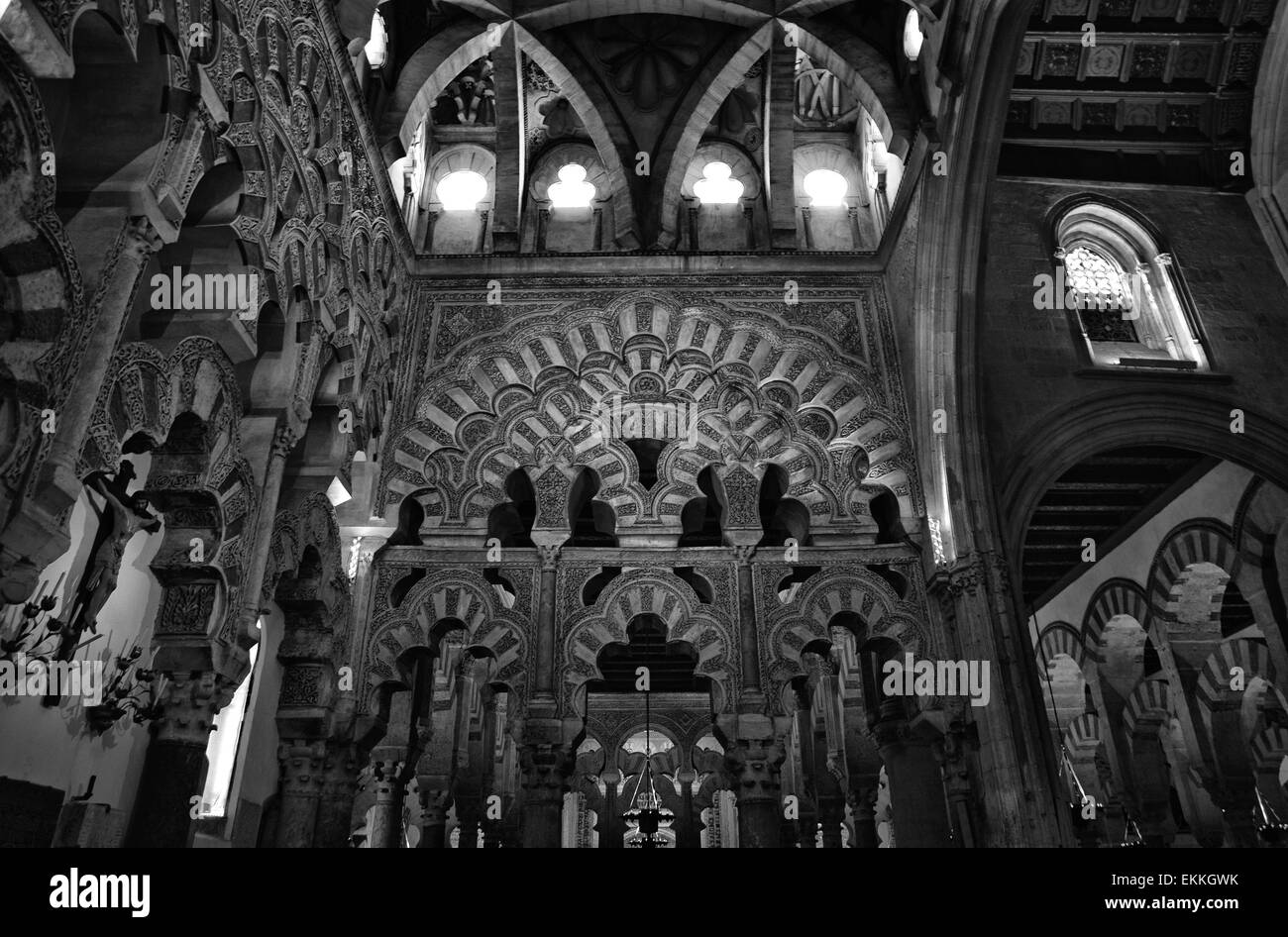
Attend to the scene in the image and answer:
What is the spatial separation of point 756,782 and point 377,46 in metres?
8.50

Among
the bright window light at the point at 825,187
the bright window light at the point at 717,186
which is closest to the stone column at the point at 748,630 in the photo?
the bright window light at the point at 717,186

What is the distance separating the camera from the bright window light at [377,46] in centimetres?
956

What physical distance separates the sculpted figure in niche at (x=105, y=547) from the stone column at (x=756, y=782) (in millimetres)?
5249

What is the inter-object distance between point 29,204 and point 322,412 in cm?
403

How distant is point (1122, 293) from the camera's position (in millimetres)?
10883

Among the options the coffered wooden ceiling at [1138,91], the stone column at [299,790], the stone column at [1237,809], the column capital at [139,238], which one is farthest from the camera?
the stone column at [1237,809]

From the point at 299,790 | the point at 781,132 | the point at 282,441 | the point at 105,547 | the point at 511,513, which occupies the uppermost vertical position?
the point at 781,132

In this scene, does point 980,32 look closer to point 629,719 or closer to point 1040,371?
point 1040,371

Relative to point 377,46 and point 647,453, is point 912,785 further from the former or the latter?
point 377,46

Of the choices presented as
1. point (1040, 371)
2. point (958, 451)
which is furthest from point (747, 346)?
point (1040, 371)

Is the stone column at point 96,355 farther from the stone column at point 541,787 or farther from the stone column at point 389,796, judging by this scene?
the stone column at point 389,796

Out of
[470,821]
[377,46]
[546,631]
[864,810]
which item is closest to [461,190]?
[377,46]

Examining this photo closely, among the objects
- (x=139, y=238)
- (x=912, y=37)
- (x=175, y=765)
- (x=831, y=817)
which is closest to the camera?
(x=139, y=238)

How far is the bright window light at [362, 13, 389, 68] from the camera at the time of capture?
376 inches
